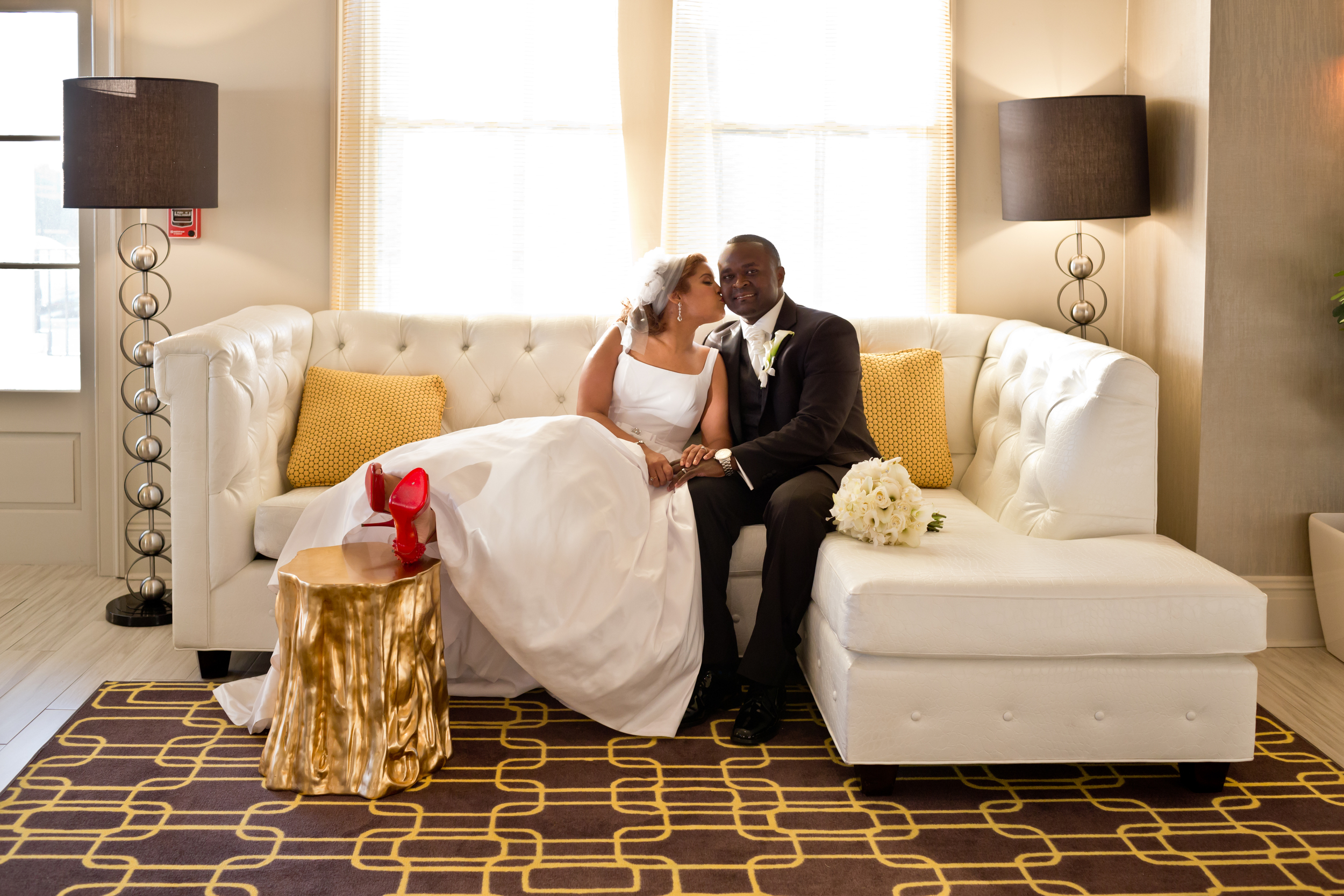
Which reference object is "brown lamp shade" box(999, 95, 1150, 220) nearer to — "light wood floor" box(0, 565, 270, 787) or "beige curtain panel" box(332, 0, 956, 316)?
"beige curtain panel" box(332, 0, 956, 316)

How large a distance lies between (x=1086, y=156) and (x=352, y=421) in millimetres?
2405

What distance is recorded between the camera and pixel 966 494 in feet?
10.6

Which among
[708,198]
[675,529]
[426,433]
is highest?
[708,198]

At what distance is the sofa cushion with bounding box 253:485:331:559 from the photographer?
2762mm

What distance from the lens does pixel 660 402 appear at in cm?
302

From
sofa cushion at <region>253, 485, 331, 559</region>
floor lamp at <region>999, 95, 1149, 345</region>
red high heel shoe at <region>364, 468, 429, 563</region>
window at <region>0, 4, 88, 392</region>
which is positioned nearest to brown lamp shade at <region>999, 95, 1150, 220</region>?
floor lamp at <region>999, 95, 1149, 345</region>

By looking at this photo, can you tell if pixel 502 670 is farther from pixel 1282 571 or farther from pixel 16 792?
pixel 1282 571

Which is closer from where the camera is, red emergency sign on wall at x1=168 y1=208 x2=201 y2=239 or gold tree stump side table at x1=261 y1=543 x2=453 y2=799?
gold tree stump side table at x1=261 y1=543 x2=453 y2=799

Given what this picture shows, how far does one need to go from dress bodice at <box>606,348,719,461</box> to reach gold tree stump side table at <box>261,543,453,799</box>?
3.29 feet

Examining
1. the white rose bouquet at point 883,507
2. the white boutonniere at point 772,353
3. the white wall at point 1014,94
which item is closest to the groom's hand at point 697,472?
the white boutonniere at point 772,353

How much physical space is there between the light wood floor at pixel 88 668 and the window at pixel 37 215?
878 mm

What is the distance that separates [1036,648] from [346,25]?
9.81 feet

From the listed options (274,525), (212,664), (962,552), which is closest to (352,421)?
(274,525)

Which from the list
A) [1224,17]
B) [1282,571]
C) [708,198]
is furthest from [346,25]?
[1282,571]
